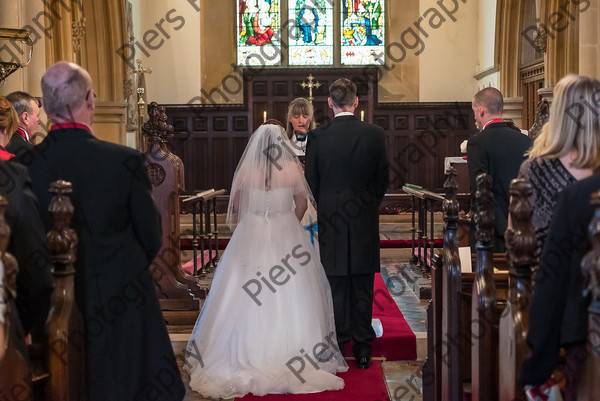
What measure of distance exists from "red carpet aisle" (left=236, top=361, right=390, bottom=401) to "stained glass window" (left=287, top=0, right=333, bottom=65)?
35.3 ft

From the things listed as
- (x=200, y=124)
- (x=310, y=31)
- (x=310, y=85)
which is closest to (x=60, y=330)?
(x=310, y=85)

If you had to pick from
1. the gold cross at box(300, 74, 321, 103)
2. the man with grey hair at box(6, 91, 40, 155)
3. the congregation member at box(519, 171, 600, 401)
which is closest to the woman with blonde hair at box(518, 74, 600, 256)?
the congregation member at box(519, 171, 600, 401)

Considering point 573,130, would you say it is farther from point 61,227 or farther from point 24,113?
point 24,113

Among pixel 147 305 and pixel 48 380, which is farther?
pixel 147 305

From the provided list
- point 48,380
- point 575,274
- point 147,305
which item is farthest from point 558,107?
point 48,380

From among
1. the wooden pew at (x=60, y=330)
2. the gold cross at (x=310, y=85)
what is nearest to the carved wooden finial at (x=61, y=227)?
the wooden pew at (x=60, y=330)

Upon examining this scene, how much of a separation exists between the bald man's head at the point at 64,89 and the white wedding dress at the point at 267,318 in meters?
2.09

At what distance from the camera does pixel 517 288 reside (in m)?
2.38

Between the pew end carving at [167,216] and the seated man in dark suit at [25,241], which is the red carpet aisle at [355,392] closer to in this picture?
the pew end carving at [167,216]

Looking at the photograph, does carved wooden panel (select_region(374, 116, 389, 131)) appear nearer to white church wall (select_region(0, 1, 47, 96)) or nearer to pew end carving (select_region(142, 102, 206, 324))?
white church wall (select_region(0, 1, 47, 96))

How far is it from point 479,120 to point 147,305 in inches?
109

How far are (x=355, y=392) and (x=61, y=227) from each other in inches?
92.7

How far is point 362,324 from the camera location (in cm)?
488

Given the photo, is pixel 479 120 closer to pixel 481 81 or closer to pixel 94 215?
pixel 94 215
